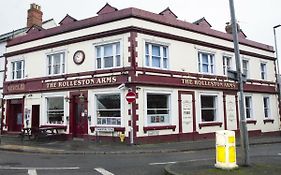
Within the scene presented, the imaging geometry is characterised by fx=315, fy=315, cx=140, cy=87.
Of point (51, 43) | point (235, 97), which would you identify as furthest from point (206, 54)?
point (51, 43)

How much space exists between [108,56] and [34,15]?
11836 millimetres

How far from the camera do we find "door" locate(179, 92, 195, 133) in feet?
65.5

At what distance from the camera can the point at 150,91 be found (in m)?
18.5

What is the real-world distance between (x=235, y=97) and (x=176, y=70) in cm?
645

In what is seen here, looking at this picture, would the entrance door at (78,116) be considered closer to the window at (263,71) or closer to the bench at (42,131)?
the bench at (42,131)

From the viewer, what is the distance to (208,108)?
21906 mm

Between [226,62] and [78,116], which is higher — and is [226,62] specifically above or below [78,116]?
above

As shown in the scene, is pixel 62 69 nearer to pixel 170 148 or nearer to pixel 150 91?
pixel 150 91

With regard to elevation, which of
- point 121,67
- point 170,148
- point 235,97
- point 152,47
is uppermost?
point 152,47

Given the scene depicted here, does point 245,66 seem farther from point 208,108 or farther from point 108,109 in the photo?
point 108,109

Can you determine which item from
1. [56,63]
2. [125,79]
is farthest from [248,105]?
[56,63]

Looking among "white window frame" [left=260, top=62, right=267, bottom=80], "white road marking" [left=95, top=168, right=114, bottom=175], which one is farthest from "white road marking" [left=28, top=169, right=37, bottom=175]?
"white window frame" [left=260, top=62, right=267, bottom=80]

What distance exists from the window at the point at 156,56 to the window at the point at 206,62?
319 cm

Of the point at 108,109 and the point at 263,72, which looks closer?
the point at 108,109
